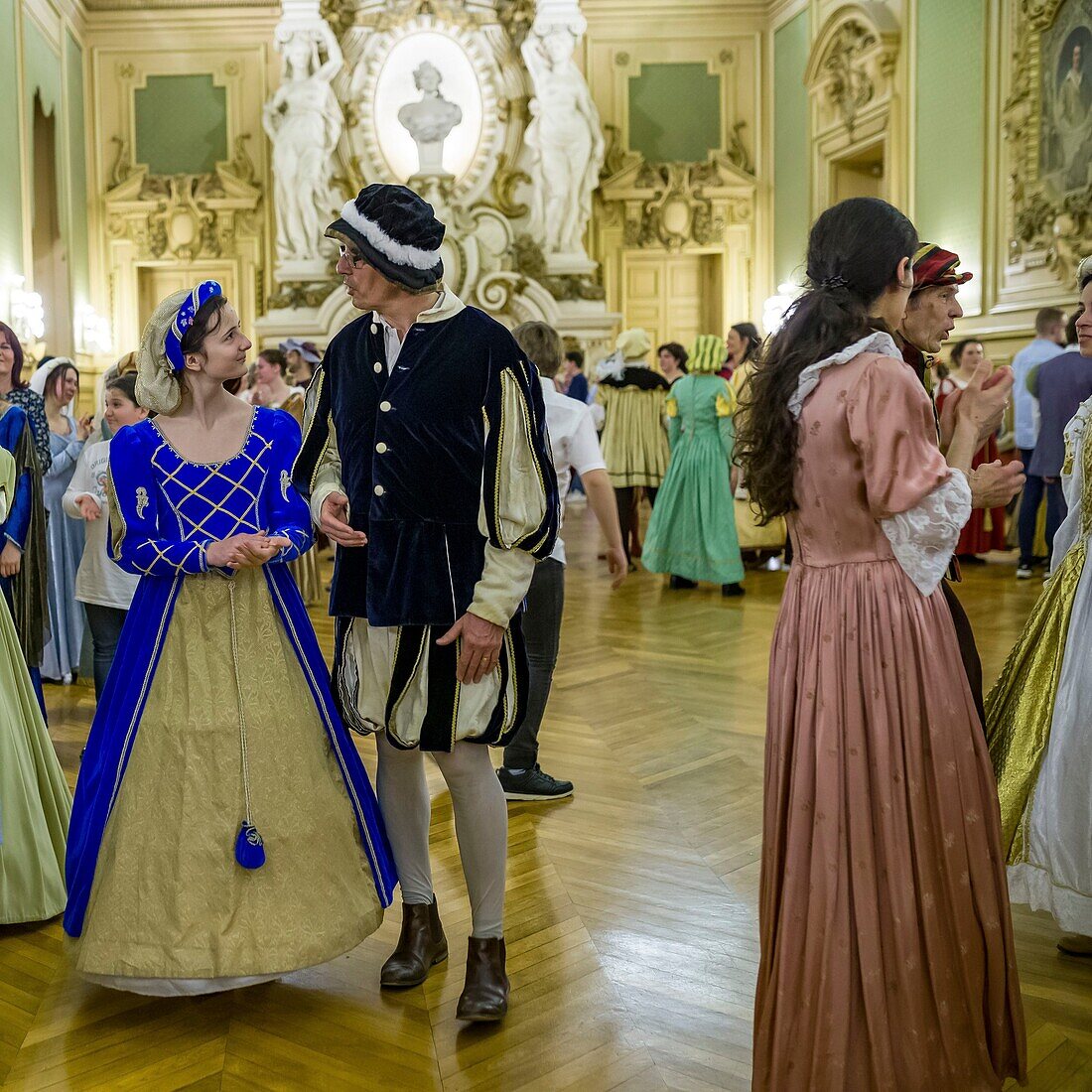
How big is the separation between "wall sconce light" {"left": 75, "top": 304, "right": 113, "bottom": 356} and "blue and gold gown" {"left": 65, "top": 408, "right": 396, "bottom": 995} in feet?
39.7

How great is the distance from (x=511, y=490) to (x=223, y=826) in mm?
880

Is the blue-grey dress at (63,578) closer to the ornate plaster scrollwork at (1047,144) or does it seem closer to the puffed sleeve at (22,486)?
the puffed sleeve at (22,486)

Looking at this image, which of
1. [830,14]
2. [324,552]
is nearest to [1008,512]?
[324,552]

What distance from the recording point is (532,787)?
12.3ft

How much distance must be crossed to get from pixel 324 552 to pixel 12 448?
236 inches

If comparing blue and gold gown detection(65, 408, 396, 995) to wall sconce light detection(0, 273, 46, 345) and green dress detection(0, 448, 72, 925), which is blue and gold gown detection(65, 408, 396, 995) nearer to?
green dress detection(0, 448, 72, 925)

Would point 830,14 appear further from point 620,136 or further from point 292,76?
point 292,76

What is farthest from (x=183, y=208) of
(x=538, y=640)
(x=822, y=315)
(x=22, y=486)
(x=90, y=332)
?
(x=822, y=315)

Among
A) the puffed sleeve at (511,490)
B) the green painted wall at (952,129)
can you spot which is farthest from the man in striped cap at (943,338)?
the green painted wall at (952,129)

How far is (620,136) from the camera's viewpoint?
46.9 feet

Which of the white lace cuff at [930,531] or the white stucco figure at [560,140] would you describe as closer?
the white lace cuff at [930,531]

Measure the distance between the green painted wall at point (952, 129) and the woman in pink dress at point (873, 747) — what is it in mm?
8777

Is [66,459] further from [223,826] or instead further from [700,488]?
[700,488]

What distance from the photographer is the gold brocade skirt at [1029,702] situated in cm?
265
